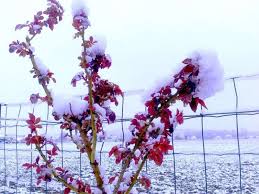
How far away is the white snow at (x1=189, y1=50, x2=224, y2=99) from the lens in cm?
148

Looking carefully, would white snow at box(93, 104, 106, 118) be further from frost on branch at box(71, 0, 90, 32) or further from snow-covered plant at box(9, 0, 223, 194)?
frost on branch at box(71, 0, 90, 32)

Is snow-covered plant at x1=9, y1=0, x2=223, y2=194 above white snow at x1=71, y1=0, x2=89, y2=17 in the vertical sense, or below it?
below

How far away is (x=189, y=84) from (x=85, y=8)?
55 cm

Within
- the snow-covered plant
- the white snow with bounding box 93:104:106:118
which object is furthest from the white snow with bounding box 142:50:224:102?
the white snow with bounding box 93:104:106:118

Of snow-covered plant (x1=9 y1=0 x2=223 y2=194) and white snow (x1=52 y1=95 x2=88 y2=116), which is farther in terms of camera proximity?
white snow (x1=52 y1=95 x2=88 y2=116)

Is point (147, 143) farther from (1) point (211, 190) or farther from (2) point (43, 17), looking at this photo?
(1) point (211, 190)

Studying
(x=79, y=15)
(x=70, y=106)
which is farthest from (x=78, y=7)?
(x=70, y=106)

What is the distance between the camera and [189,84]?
4.90 ft

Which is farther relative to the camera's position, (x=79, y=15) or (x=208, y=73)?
(x=79, y=15)

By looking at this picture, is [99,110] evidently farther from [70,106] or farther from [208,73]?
[208,73]

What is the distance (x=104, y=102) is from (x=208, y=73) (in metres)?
0.52

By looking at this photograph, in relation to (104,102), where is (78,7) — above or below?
above

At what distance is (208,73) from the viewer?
1.49 m

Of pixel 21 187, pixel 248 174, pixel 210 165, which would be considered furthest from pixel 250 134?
pixel 210 165
